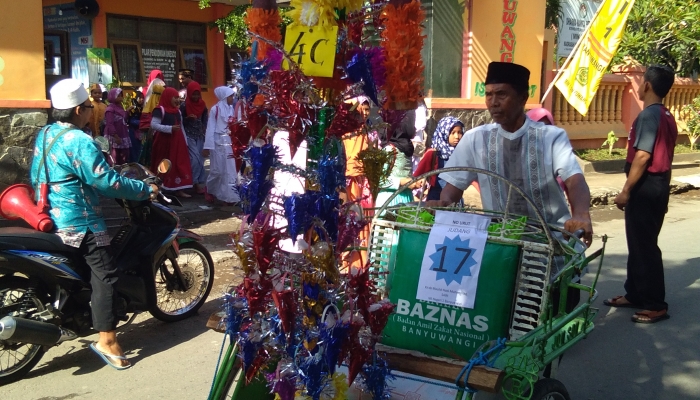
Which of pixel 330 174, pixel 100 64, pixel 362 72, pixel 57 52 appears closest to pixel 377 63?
pixel 362 72

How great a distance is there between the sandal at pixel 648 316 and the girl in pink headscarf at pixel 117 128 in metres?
6.95

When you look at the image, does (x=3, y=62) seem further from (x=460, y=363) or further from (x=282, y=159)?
(x=460, y=363)

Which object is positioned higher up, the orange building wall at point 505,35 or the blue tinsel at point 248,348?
the orange building wall at point 505,35

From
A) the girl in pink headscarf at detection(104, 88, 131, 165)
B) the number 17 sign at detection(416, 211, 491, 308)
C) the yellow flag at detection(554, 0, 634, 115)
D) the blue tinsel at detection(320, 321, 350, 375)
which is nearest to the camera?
the blue tinsel at detection(320, 321, 350, 375)

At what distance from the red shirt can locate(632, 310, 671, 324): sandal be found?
114 cm

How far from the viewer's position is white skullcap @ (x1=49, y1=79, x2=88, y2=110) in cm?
407

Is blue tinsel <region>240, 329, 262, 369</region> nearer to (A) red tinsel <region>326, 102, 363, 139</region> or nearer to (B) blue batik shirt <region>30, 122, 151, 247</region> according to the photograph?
(A) red tinsel <region>326, 102, 363, 139</region>

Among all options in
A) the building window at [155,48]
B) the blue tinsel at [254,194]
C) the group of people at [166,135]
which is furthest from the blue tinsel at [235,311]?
the building window at [155,48]

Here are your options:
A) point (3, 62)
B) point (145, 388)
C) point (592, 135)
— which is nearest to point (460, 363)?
→ point (145, 388)

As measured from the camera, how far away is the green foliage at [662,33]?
15.0 meters

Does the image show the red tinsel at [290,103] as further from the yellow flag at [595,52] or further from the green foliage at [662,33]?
the green foliage at [662,33]

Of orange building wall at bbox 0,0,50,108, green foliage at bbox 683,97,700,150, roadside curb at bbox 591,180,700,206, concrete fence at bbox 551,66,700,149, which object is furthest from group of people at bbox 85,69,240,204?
green foliage at bbox 683,97,700,150

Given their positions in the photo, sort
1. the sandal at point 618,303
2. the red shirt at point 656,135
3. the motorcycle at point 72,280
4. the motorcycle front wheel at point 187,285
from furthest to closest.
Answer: the sandal at point 618,303
the red shirt at point 656,135
the motorcycle front wheel at point 187,285
the motorcycle at point 72,280

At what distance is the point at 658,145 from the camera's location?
5398 mm
